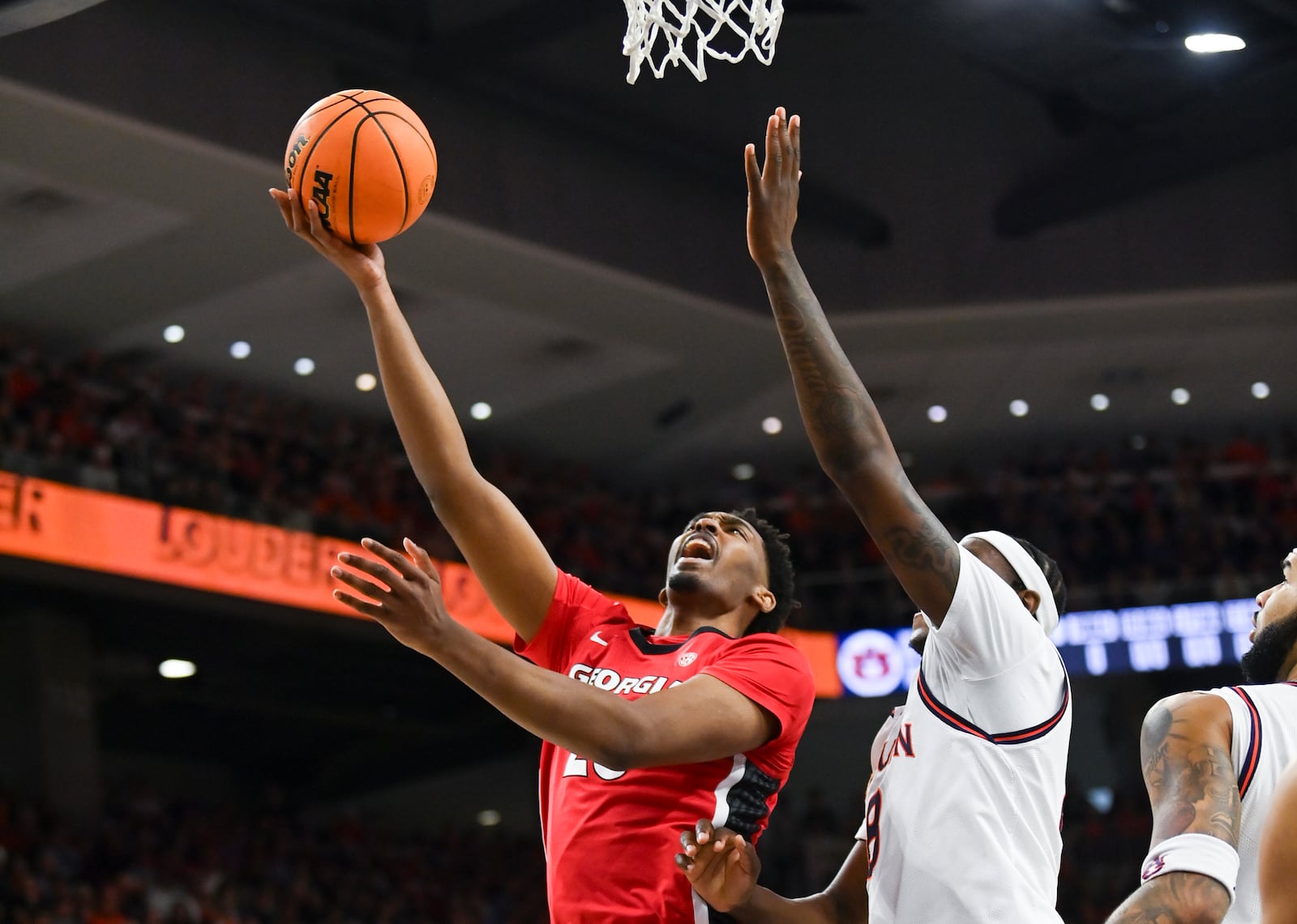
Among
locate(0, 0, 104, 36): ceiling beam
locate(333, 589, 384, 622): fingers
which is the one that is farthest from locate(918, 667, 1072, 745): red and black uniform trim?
locate(0, 0, 104, 36): ceiling beam

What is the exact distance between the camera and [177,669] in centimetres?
1755

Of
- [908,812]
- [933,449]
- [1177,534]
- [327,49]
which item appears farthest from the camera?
[933,449]

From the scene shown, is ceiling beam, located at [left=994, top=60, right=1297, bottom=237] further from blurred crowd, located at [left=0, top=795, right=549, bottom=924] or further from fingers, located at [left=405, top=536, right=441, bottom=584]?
fingers, located at [left=405, top=536, right=441, bottom=584]

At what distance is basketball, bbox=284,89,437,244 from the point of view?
3.68m

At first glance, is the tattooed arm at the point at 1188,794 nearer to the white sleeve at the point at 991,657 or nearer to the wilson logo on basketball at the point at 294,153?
the white sleeve at the point at 991,657

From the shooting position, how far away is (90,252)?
15773 millimetres

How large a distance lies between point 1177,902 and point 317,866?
1401 cm

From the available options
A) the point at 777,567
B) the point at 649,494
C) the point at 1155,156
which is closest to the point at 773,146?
the point at 777,567

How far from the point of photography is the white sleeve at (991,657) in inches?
115

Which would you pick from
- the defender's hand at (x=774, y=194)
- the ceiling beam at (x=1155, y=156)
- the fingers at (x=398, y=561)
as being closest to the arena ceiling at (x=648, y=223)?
the ceiling beam at (x=1155, y=156)

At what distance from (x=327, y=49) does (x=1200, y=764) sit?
45.3 feet

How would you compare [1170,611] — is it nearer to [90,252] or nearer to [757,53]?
[90,252]

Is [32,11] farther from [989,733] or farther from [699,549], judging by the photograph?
[989,733]

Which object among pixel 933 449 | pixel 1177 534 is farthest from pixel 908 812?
pixel 933 449
